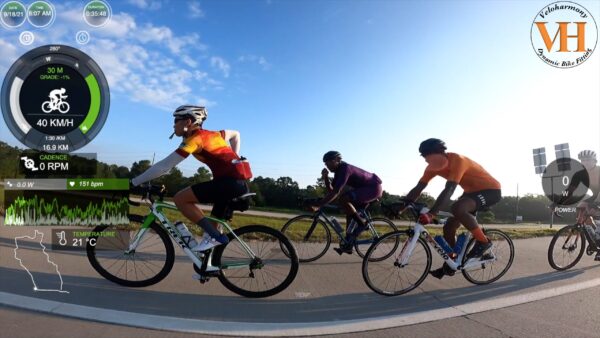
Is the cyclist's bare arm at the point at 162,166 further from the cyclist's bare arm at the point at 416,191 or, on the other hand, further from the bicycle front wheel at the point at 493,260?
the bicycle front wheel at the point at 493,260

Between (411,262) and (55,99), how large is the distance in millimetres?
4862

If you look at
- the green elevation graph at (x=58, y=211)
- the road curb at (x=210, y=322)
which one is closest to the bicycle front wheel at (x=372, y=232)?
the road curb at (x=210, y=322)

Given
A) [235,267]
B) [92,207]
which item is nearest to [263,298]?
[235,267]

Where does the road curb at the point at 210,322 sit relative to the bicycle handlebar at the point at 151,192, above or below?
below

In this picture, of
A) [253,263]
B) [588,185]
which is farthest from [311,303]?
[588,185]

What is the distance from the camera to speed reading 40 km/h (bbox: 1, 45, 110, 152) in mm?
3941

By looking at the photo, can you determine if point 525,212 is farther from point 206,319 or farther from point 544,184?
point 206,319

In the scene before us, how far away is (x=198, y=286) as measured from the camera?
3.84m

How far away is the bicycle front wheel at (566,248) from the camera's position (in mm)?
5578

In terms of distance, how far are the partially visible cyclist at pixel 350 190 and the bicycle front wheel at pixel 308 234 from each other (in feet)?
1.15

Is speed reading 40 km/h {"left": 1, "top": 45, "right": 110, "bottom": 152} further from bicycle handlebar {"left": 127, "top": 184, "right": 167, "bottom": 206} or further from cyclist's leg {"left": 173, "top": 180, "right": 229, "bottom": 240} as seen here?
cyclist's leg {"left": 173, "top": 180, "right": 229, "bottom": 240}

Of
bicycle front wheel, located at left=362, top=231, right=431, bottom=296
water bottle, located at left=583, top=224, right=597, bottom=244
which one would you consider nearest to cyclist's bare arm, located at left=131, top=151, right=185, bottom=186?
bicycle front wheel, located at left=362, top=231, right=431, bottom=296

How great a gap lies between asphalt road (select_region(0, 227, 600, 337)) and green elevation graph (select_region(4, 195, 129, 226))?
444 millimetres

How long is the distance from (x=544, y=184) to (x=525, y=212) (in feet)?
220
